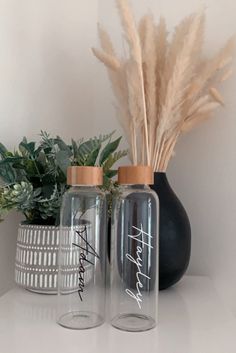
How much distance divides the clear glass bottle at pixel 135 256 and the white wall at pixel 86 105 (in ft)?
1.06

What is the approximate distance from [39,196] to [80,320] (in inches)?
9.6

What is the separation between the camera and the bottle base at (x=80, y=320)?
54 centimetres

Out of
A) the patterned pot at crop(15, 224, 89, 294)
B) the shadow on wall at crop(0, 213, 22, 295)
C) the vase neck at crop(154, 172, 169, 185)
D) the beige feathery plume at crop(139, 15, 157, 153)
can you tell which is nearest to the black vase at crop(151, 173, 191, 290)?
the vase neck at crop(154, 172, 169, 185)

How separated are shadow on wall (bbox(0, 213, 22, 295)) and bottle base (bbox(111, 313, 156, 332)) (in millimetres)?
386

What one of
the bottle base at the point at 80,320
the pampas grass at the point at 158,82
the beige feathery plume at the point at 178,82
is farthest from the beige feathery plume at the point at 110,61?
the bottle base at the point at 80,320

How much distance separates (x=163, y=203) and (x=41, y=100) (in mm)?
425

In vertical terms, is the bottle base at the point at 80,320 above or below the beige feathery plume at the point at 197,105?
below

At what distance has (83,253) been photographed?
59 cm

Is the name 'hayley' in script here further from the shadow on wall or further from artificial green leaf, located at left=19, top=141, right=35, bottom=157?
the shadow on wall

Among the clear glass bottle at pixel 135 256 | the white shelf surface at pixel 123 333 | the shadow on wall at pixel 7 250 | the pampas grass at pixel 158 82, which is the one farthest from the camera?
the shadow on wall at pixel 7 250

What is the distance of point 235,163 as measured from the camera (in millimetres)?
851

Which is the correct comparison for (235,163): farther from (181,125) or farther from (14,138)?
(14,138)

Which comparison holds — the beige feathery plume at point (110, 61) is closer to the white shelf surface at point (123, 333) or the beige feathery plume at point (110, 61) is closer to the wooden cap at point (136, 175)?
the wooden cap at point (136, 175)

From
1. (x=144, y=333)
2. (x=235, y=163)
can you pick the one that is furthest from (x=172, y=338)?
(x=235, y=163)
